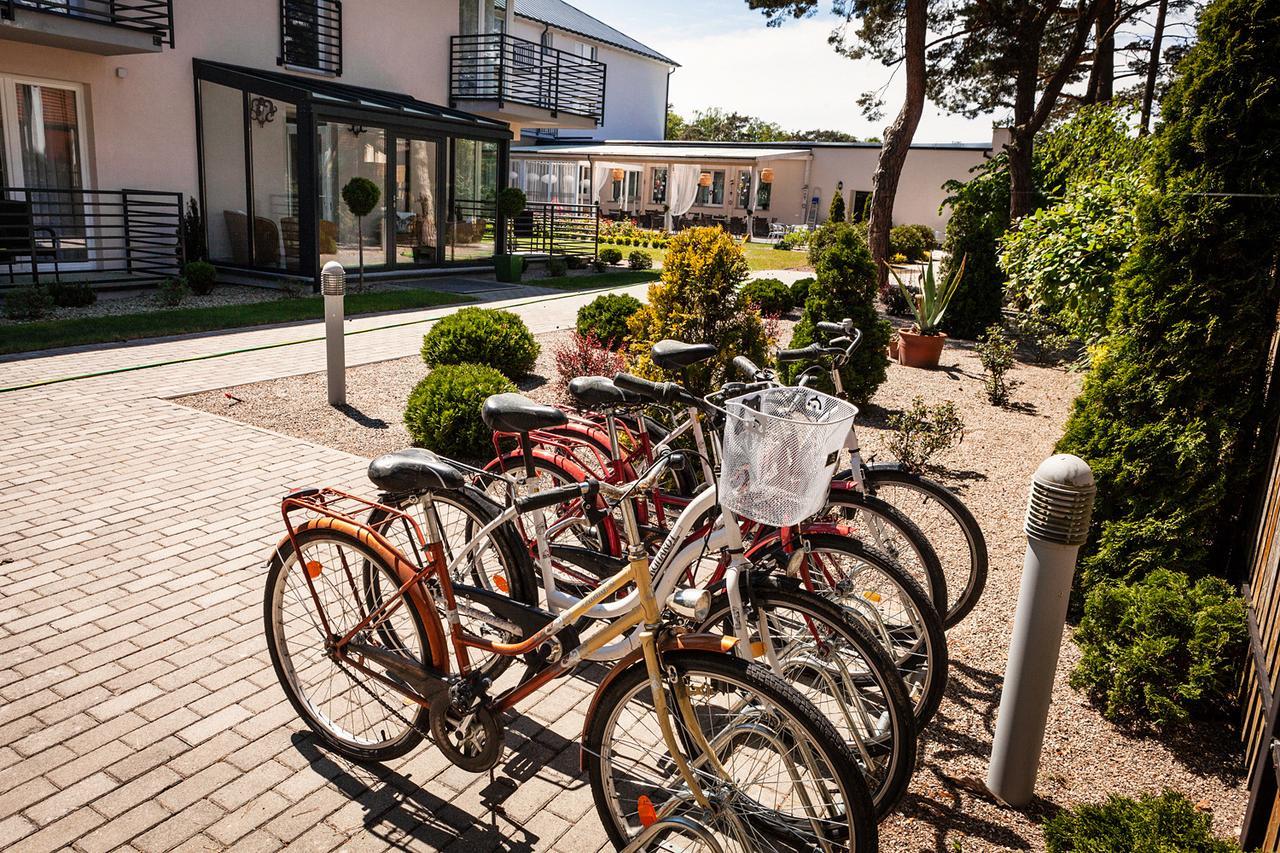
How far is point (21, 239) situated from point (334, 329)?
749 cm

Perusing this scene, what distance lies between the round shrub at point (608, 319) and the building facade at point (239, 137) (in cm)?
712

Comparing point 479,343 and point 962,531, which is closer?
point 962,531

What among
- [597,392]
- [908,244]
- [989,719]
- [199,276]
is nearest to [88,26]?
[199,276]

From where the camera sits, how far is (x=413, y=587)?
278cm

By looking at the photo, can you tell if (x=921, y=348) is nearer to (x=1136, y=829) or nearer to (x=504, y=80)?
(x=1136, y=829)

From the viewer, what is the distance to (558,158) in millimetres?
33094

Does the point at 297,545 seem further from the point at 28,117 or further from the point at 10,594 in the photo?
the point at 28,117

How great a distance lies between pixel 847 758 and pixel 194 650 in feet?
9.69

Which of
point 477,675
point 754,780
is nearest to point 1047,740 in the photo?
point 754,780

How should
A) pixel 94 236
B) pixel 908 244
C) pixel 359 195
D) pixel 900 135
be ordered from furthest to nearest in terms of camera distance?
pixel 908 244 < pixel 900 135 < pixel 359 195 < pixel 94 236

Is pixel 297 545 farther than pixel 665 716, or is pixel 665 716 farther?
pixel 297 545

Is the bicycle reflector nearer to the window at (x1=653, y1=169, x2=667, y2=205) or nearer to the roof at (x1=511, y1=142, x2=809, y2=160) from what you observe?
the roof at (x1=511, y1=142, x2=809, y2=160)

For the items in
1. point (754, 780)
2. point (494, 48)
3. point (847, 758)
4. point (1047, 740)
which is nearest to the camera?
point (847, 758)

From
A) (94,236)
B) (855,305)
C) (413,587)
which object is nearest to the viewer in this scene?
(413,587)
